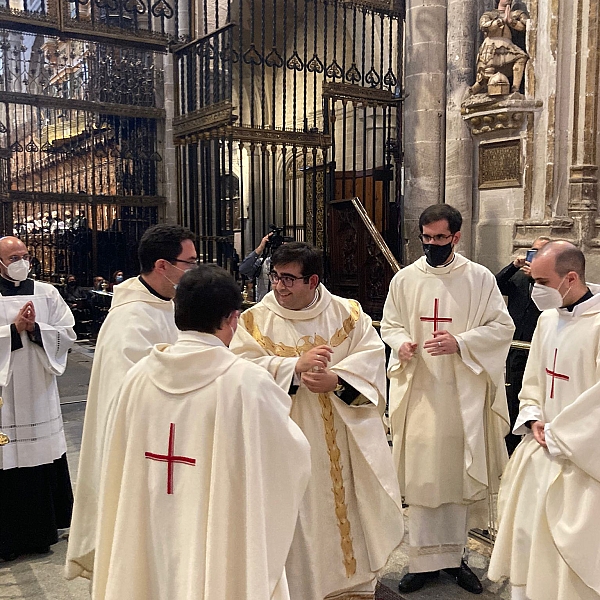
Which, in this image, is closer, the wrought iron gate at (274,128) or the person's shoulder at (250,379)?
the person's shoulder at (250,379)

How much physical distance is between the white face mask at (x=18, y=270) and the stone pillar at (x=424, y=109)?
17.7 ft

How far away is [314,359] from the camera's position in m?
2.82

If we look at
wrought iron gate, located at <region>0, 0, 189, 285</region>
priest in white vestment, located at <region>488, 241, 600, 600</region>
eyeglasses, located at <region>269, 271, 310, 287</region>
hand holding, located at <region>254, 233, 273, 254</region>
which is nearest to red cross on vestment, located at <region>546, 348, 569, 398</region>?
priest in white vestment, located at <region>488, 241, 600, 600</region>

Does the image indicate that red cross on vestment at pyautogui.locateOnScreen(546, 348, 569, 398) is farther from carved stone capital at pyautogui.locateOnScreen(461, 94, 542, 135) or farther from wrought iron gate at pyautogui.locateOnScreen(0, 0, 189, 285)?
wrought iron gate at pyautogui.locateOnScreen(0, 0, 189, 285)

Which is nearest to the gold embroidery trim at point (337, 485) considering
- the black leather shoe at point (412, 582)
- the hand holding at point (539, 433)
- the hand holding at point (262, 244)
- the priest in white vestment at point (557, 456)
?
the priest in white vestment at point (557, 456)

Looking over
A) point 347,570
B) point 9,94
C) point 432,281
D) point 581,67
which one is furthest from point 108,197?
point 347,570

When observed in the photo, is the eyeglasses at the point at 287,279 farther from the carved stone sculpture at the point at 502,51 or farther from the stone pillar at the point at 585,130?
the carved stone sculpture at the point at 502,51

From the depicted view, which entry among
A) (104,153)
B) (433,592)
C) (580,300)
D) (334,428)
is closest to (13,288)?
(334,428)

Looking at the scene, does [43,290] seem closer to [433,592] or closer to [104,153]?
[433,592]

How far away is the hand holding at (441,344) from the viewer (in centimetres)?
366

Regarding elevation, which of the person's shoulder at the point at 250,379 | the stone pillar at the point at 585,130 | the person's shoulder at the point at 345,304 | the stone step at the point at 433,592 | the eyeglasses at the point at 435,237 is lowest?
the stone step at the point at 433,592

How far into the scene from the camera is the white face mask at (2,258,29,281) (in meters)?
4.46

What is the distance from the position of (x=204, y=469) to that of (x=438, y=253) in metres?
2.19

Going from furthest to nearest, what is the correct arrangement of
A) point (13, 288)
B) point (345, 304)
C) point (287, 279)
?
1. point (13, 288)
2. point (345, 304)
3. point (287, 279)
